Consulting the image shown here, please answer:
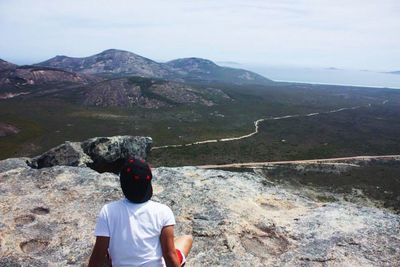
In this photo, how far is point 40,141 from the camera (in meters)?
78.4

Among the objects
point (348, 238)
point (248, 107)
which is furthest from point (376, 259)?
point (248, 107)

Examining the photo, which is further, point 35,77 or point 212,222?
point 35,77

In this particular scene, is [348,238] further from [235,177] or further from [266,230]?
[235,177]

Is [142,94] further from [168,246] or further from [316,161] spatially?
[168,246]

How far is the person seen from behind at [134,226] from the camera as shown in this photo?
731 cm

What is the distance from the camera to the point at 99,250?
293 inches

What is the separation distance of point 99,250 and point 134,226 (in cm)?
83

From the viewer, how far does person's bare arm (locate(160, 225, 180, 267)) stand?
24.6ft

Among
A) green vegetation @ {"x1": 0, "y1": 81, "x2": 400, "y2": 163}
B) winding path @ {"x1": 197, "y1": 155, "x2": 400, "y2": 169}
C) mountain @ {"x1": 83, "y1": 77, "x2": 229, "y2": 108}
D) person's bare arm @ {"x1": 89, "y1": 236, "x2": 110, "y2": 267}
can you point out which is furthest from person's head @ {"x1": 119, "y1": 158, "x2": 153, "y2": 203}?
mountain @ {"x1": 83, "y1": 77, "x2": 229, "y2": 108}

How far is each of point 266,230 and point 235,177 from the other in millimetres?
6248

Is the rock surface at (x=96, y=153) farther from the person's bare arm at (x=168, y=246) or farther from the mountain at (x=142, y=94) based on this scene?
the mountain at (x=142, y=94)

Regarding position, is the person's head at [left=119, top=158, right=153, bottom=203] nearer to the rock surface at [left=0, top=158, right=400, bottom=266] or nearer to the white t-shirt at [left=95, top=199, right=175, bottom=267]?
the white t-shirt at [left=95, top=199, right=175, bottom=267]

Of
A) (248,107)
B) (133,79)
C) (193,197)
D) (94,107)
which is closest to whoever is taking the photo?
(193,197)

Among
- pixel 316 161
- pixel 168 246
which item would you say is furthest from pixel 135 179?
pixel 316 161
